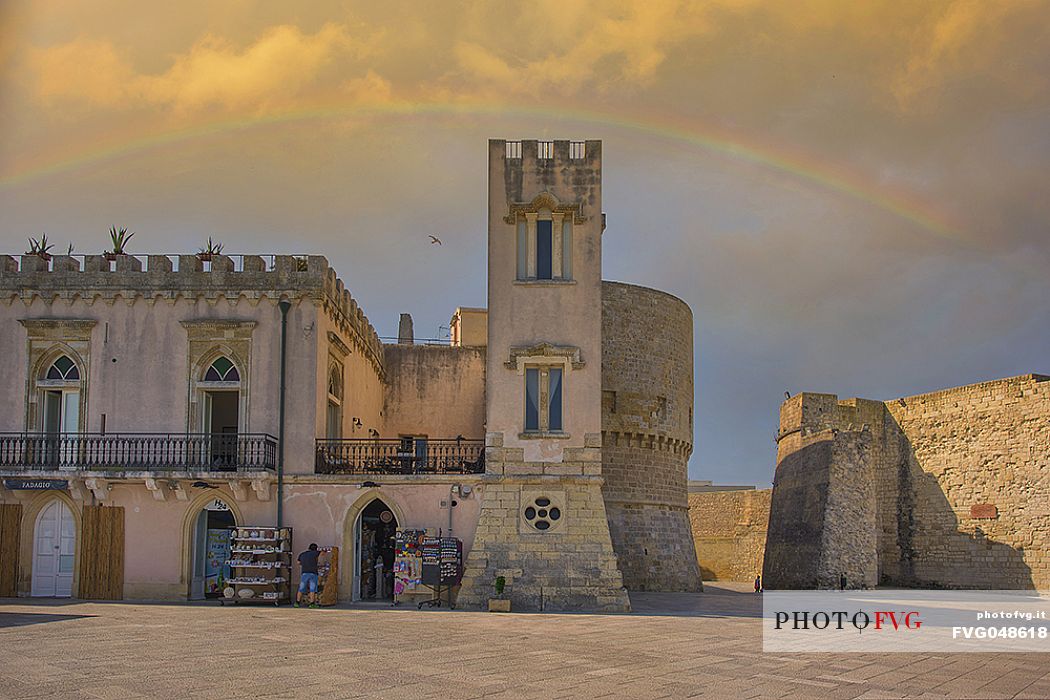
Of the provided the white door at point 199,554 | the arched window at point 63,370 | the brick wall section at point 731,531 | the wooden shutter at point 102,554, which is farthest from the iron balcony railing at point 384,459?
the brick wall section at point 731,531

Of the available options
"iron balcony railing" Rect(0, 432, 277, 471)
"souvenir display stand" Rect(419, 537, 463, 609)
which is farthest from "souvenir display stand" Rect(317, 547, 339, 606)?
"iron balcony railing" Rect(0, 432, 277, 471)

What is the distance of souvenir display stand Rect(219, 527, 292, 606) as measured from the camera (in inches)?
876

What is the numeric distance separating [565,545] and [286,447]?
6.64 metres

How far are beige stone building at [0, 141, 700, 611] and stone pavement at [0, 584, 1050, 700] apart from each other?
170 inches

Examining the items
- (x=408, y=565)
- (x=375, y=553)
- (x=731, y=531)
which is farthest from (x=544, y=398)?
(x=731, y=531)

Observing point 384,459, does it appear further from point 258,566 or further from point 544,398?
point 544,398

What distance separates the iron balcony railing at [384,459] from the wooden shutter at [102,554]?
465 cm

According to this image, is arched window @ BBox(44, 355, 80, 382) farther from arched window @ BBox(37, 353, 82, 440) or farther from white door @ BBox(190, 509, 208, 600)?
white door @ BBox(190, 509, 208, 600)

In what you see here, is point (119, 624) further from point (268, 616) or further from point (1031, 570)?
point (1031, 570)

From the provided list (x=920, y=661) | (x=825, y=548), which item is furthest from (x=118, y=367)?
(x=825, y=548)

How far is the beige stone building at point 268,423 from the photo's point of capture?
23.1 m

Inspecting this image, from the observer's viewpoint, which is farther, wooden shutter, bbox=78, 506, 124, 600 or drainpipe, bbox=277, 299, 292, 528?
drainpipe, bbox=277, 299, 292, 528

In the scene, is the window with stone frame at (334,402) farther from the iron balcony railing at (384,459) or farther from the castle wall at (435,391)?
the castle wall at (435,391)

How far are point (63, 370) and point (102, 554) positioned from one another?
4329mm
